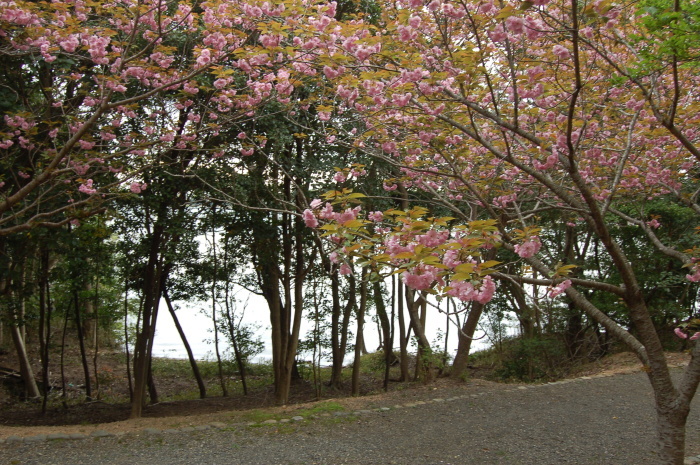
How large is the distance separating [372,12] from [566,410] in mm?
5000

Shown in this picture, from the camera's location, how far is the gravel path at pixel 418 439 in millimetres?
3812

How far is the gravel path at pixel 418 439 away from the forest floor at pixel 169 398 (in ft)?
2.15

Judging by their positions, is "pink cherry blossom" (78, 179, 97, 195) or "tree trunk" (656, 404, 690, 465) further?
"pink cherry blossom" (78, 179, 97, 195)

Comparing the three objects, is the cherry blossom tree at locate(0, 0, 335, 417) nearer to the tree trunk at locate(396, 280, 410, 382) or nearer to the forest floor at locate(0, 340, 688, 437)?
the forest floor at locate(0, 340, 688, 437)

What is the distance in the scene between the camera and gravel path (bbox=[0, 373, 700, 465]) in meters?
3.81

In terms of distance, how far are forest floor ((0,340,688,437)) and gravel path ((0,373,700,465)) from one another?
2.15 ft

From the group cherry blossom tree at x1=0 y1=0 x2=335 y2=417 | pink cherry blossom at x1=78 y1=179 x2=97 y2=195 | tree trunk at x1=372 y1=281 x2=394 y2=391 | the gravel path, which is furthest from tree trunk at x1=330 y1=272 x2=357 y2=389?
pink cherry blossom at x1=78 y1=179 x2=97 y2=195

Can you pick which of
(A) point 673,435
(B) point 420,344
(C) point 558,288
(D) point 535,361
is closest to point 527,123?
(C) point 558,288

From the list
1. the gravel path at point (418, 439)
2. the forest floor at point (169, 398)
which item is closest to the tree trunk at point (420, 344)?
the forest floor at point (169, 398)

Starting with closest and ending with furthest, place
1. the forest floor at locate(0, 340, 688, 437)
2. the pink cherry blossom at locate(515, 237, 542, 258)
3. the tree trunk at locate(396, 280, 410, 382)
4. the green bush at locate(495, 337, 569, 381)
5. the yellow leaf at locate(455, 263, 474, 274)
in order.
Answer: the yellow leaf at locate(455, 263, 474, 274)
the pink cherry blossom at locate(515, 237, 542, 258)
the forest floor at locate(0, 340, 688, 437)
the tree trunk at locate(396, 280, 410, 382)
the green bush at locate(495, 337, 569, 381)

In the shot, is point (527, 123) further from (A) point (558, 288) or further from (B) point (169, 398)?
(B) point (169, 398)

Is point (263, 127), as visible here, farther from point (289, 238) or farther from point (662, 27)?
point (662, 27)

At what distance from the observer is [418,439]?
14.1 ft

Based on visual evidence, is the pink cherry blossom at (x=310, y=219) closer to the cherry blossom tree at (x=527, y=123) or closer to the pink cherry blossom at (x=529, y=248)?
the cherry blossom tree at (x=527, y=123)
